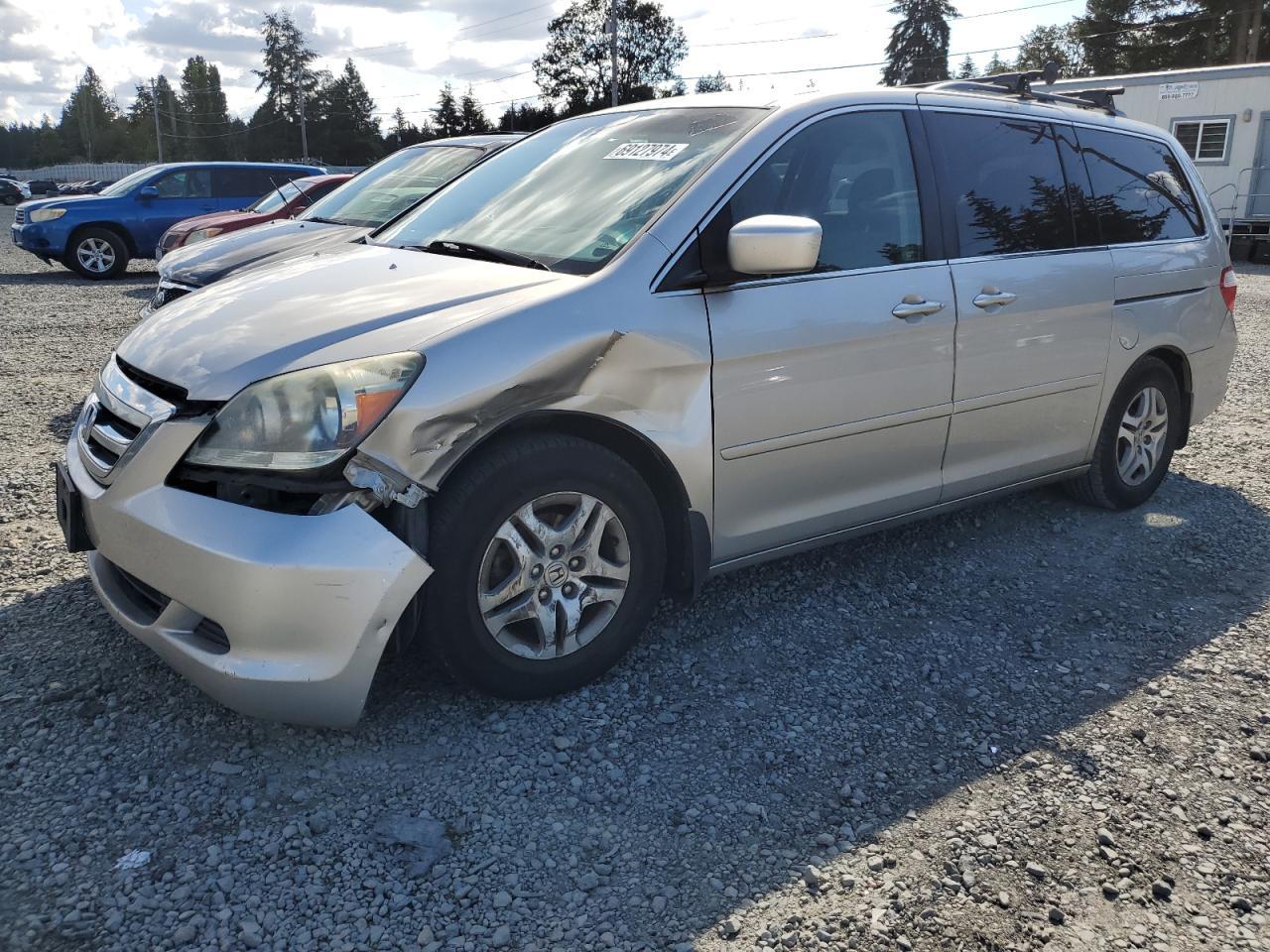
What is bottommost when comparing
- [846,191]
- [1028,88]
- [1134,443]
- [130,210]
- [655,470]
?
[1134,443]

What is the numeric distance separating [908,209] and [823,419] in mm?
905

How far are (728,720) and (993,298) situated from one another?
6.31 feet

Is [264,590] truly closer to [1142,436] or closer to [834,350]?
[834,350]

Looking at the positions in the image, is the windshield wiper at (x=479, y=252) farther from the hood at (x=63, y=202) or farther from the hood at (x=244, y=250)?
the hood at (x=63, y=202)

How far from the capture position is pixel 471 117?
66750 millimetres

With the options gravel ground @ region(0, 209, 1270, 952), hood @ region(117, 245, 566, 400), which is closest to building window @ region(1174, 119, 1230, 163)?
gravel ground @ region(0, 209, 1270, 952)

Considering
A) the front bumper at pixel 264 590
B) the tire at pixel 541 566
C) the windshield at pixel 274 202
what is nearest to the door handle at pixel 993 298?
the tire at pixel 541 566

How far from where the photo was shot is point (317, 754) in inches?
111

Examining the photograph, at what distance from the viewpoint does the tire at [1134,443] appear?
4723 mm

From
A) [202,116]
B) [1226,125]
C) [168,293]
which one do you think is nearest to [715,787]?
[168,293]

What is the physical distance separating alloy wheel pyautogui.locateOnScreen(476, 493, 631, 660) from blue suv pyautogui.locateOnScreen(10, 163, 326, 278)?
1277 cm

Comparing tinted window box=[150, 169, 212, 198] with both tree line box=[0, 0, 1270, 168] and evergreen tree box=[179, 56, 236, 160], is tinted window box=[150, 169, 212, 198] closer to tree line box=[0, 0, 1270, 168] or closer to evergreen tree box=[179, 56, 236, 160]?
tree line box=[0, 0, 1270, 168]

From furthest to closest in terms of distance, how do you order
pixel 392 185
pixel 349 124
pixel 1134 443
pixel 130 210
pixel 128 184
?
1. pixel 349 124
2. pixel 128 184
3. pixel 130 210
4. pixel 392 185
5. pixel 1134 443

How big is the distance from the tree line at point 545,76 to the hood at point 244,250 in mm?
16803
